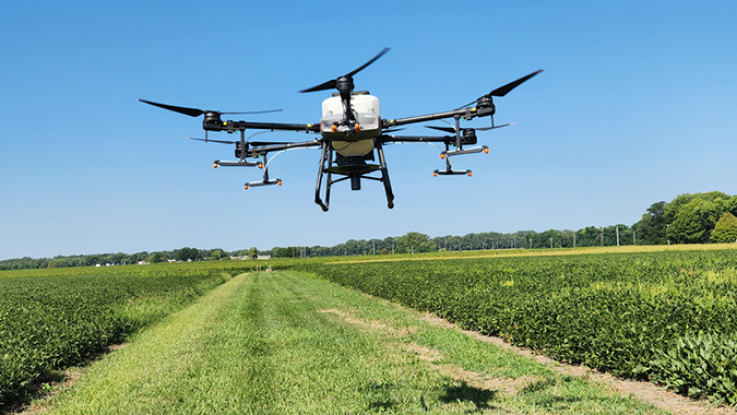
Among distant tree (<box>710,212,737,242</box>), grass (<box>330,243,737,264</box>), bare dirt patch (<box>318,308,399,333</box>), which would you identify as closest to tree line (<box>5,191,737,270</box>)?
distant tree (<box>710,212,737,242</box>)

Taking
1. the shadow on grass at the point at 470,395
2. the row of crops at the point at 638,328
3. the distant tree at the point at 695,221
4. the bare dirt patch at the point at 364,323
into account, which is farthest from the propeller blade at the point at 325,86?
the distant tree at the point at 695,221

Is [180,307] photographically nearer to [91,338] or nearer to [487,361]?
[91,338]

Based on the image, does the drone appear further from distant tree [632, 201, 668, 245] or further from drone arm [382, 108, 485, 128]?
distant tree [632, 201, 668, 245]

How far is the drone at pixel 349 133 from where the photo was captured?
7359 millimetres

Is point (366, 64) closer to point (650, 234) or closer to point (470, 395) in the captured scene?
point (470, 395)

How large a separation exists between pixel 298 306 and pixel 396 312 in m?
5.23

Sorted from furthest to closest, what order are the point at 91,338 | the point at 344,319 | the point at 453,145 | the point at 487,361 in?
the point at 344,319 < the point at 91,338 < the point at 487,361 < the point at 453,145

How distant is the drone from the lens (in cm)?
736

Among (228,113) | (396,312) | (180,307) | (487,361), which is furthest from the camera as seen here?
(180,307)

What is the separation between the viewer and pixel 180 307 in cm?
2533

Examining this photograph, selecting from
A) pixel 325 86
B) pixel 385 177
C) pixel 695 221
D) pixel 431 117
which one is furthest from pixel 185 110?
pixel 695 221

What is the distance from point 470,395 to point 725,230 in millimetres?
141507

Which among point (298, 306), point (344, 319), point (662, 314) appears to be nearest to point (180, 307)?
point (298, 306)

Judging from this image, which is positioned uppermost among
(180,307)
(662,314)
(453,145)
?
(453,145)
